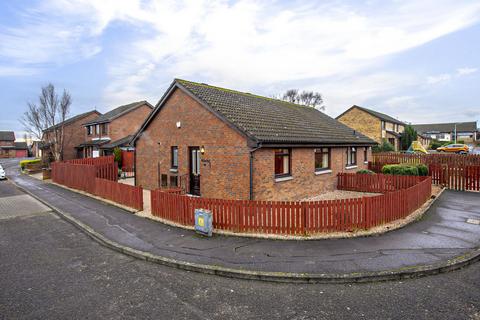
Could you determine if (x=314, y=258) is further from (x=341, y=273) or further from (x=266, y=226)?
(x=266, y=226)

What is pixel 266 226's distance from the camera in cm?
848

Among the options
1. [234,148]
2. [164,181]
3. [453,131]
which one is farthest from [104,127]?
[453,131]

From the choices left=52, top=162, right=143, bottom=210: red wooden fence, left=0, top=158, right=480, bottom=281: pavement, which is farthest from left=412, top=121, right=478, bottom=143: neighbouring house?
left=52, top=162, right=143, bottom=210: red wooden fence

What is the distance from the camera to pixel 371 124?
4397cm

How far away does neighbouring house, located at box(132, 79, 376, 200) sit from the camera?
1170 centimetres

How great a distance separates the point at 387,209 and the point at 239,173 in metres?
5.57

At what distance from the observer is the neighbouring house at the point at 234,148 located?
11.7 meters

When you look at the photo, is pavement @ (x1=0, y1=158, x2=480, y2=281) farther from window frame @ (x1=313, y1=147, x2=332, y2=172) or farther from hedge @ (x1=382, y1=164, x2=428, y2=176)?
hedge @ (x1=382, y1=164, x2=428, y2=176)

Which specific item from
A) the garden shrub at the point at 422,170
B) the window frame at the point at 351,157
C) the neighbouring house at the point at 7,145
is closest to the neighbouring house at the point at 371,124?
the window frame at the point at 351,157

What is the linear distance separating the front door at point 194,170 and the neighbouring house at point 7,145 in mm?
89067

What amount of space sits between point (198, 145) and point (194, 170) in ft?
4.93

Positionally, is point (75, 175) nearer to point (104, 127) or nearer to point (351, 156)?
point (351, 156)

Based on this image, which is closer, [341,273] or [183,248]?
[341,273]

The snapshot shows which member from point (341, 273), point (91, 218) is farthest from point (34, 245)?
point (341, 273)
